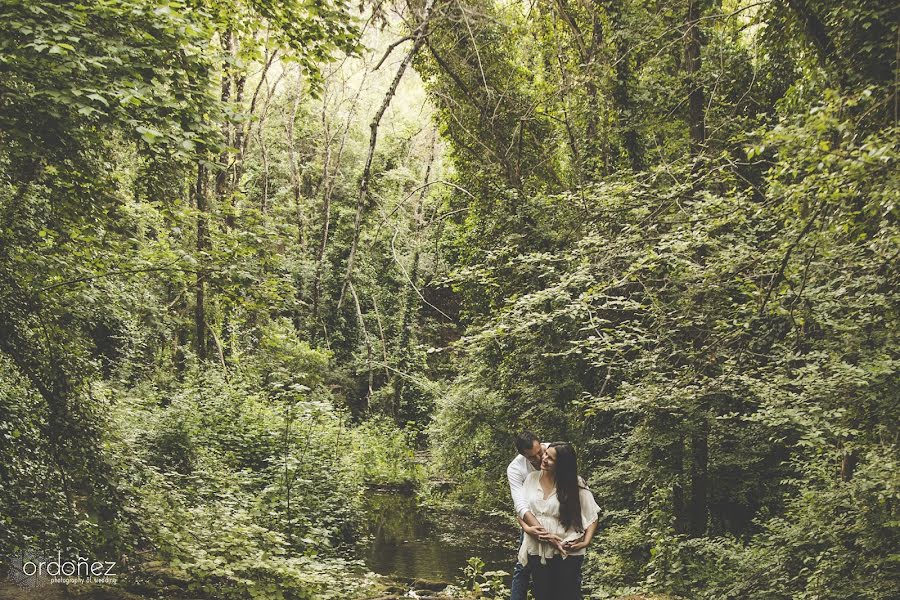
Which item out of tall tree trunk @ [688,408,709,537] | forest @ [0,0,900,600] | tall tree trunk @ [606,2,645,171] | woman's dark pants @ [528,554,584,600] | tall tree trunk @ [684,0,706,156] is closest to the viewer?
woman's dark pants @ [528,554,584,600]

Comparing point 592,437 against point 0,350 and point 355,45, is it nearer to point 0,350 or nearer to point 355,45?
point 355,45

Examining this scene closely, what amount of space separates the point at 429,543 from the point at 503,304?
17.7 feet

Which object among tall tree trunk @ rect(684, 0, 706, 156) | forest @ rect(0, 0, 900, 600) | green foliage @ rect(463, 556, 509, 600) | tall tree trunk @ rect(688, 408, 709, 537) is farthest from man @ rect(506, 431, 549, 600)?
tall tree trunk @ rect(684, 0, 706, 156)

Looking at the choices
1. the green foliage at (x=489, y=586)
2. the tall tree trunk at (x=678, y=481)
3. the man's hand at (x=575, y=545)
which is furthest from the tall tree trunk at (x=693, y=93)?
the man's hand at (x=575, y=545)

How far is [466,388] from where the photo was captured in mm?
12305

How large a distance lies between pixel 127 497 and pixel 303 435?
5.60 m

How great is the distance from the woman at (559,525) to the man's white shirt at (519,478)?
0.05m

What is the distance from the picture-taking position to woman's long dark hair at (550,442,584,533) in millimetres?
4234

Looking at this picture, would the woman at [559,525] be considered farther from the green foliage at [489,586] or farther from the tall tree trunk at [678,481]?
the tall tree trunk at [678,481]

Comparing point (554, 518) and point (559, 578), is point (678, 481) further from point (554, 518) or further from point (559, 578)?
point (554, 518)

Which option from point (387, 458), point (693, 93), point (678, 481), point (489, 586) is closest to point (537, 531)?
point (489, 586)

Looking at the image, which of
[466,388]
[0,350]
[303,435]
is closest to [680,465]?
[466,388]

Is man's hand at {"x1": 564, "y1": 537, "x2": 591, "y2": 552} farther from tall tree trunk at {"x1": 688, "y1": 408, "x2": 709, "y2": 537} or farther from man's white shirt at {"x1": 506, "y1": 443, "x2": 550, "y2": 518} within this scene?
tall tree trunk at {"x1": 688, "y1": 408, "x2": 709, "y2": 537}

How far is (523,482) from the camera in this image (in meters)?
4.62
